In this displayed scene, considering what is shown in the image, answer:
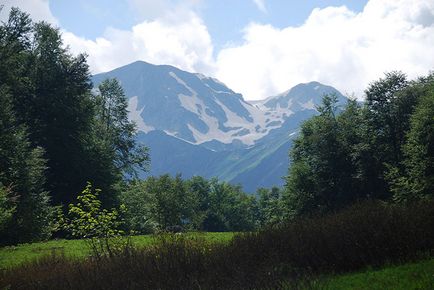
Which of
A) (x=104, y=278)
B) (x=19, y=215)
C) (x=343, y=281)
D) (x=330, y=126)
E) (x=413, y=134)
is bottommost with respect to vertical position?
(x=343, y=281)

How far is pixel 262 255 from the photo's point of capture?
17.7 m

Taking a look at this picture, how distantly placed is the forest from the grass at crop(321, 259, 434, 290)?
2.06 m

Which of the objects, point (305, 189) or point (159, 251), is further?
point (305, 189)

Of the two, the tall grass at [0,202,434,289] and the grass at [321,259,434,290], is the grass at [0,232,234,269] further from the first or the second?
the grass at [321,259,434,290]

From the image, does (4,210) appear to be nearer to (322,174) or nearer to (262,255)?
(262,255)

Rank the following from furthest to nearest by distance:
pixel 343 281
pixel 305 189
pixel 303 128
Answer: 1. pixel 303 128
2. pixel 305 189
3. pixel 343 281

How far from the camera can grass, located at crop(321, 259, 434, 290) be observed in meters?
11.8

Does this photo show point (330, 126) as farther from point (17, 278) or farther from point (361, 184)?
point (17, 278)

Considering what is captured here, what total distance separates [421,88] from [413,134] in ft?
35.3

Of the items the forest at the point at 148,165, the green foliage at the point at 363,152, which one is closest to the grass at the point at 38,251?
the forest at the point at 148,165

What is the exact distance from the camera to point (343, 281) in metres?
14.4

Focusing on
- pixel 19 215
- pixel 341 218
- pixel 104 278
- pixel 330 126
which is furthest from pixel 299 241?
pixel 330 126

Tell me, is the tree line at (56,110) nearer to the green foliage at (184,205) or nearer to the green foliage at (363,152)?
the green foliage at (184,205)

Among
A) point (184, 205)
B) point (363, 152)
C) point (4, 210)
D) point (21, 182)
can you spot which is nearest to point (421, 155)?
point (363, 152)
